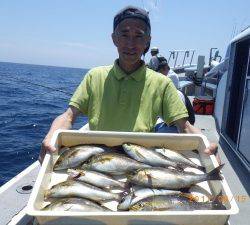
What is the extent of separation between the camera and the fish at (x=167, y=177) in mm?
2145

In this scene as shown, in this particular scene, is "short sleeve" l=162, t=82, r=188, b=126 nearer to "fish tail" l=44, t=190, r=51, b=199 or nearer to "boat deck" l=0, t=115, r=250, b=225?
"fish tail" l=44, t=190, r=51, b=199

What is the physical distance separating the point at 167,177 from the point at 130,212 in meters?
0.51

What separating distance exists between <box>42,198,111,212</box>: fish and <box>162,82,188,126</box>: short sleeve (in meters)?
1.21

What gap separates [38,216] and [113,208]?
49 cm

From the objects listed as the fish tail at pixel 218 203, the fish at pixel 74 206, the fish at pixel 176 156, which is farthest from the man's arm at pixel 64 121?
the fish tail at pixel 218 203

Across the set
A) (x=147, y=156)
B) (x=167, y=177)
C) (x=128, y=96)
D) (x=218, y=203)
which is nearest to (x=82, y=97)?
(x=128, y=96)

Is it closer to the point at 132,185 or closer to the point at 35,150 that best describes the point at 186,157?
the point at 132,185

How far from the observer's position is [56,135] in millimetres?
2488

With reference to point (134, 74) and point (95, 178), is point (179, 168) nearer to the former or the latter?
point (95, 178)

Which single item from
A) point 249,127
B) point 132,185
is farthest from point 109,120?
point 249,127

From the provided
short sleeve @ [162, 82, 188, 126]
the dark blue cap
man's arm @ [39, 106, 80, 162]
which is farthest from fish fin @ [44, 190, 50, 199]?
the dark blue cap

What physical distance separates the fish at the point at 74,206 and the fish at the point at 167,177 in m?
0.29

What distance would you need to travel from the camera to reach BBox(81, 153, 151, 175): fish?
90.3 inches

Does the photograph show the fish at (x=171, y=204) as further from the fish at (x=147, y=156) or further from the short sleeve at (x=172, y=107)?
the short sleeve at (x=172, y=107)
